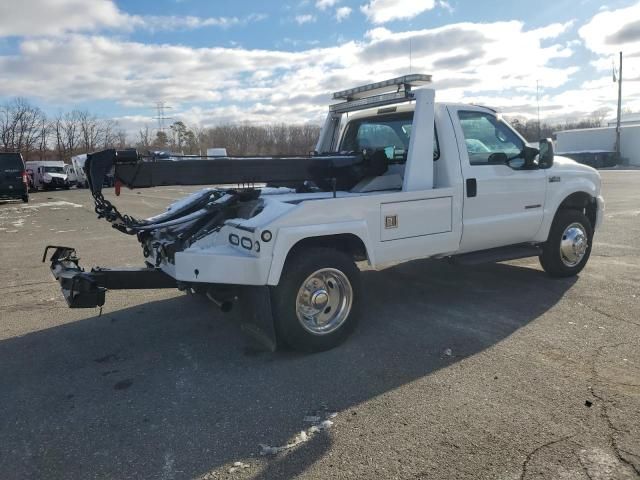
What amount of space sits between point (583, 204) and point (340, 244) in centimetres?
381

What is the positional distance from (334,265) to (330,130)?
9.78ft

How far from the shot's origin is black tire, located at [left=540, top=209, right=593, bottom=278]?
628 centimetres

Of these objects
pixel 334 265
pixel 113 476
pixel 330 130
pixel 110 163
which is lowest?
pixel 113 476

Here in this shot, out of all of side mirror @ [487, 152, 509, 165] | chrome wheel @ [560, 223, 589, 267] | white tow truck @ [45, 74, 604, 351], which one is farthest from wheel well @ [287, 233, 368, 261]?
chrome wheel @ [560, 223, 589, 267]

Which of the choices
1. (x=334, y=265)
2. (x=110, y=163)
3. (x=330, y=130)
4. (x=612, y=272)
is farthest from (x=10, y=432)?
(x=612, y=272)

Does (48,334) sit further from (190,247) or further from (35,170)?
(35,170)

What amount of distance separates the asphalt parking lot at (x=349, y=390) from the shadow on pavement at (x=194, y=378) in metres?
0.02

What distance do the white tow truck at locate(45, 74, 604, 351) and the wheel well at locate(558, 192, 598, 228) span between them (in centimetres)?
6

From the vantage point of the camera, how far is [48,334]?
16.4ft

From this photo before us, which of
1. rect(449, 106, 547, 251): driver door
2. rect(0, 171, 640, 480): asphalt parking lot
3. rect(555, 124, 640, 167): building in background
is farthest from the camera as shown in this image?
rect(555, 124, 640, 167): building in background

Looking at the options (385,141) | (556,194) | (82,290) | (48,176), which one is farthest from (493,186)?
(48,176)

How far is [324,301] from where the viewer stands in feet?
14.4

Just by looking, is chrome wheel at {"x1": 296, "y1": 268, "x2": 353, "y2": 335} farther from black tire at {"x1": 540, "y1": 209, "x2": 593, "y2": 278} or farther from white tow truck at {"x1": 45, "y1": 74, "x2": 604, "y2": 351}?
black tire at {"x1": 540, "y1": 209, "x2": 593, "y2": 278}

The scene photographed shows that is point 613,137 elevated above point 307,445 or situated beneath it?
elevated above
